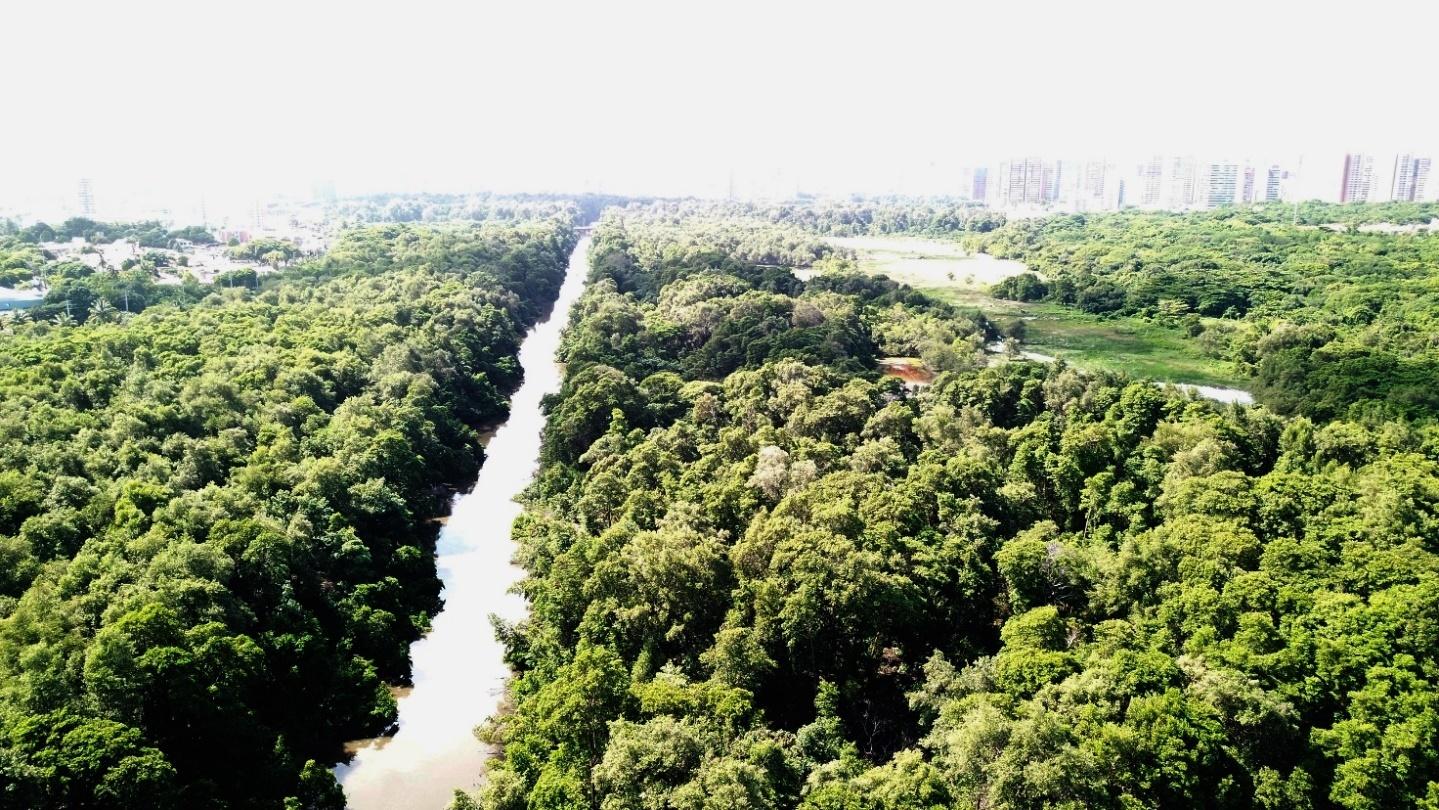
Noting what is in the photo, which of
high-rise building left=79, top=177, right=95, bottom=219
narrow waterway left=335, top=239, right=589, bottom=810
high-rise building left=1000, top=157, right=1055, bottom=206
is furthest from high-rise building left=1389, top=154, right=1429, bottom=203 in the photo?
high-rise building left=79, top=177, right=95, bottom=219

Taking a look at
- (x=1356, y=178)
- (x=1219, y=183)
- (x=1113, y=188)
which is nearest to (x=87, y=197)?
(x=1113, y=188)

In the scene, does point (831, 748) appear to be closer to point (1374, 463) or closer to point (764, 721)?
point (764, 721)

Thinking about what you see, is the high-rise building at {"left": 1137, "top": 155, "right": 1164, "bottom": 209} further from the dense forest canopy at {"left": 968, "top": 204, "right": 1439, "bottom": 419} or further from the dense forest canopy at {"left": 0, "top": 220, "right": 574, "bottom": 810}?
the dense forest canopy at {"left": 0, "top": 220, "right": 574, "bottom": 810}

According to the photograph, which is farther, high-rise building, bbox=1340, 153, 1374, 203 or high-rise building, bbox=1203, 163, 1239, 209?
high-rise building, bbox=1203, 163, 1239, 209

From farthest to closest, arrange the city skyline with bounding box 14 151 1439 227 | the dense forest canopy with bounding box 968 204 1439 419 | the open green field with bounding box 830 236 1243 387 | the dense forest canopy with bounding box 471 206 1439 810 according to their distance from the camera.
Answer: the city skyline with bounding box 14 151 1439 227
the open green field with bounding box 830 236 1243 387
the dense forest canopy with bounding box 968 204 1439 419
the dense forest canopy with bounding box 471 206 1439 810

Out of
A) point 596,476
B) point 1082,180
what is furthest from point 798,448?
point 1082,180

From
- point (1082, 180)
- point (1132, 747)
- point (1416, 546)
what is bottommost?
point (1132, 747)

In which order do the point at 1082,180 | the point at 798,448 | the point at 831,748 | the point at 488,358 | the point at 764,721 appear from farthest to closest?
the point at 1082,180 → the point at 488,358 → the point at 798,448 → the point at 764,721 → the point at 831,748
